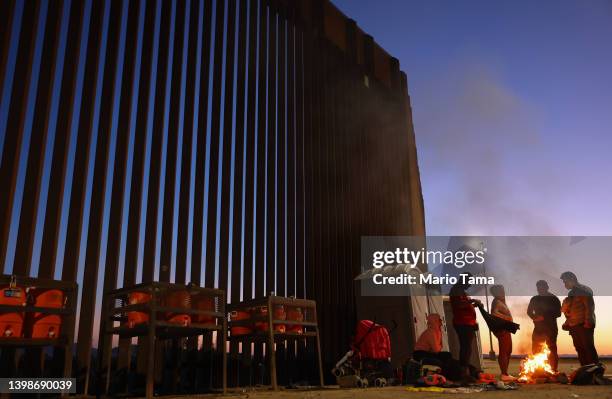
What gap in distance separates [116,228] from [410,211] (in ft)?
23.8

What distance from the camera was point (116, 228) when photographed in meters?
4.90

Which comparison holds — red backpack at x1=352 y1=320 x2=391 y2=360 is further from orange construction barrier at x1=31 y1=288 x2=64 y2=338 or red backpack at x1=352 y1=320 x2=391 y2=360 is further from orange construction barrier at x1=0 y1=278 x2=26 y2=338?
orange construction barrier at x1=0 y1=278 x2=26 y2=338

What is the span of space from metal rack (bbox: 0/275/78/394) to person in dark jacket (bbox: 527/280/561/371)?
5.94m

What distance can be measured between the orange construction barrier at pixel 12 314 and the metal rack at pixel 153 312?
28.9 inches

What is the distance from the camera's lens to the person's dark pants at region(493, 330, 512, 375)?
22.2 ft

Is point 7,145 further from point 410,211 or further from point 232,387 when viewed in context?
point 410,211

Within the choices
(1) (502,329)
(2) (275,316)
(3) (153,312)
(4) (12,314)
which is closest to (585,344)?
(1) (502,329)

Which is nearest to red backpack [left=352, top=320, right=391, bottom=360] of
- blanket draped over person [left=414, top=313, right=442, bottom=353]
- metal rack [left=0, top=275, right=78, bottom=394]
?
blanket draped over person [left=414, top=313, right=442, bottom=353]

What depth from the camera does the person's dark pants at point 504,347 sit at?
6781mm

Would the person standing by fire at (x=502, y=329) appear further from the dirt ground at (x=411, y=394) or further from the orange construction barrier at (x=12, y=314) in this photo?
the orange construction barrier at (x=12, y=314)

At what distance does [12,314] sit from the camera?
348 cm

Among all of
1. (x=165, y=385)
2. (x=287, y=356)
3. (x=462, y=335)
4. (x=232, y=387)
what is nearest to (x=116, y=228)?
(x=165, y=385)

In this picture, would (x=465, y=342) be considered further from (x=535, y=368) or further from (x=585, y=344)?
(x=585, y=344)

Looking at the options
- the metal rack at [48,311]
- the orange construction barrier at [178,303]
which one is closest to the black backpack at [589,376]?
the orange construction barrier at [178,303]
